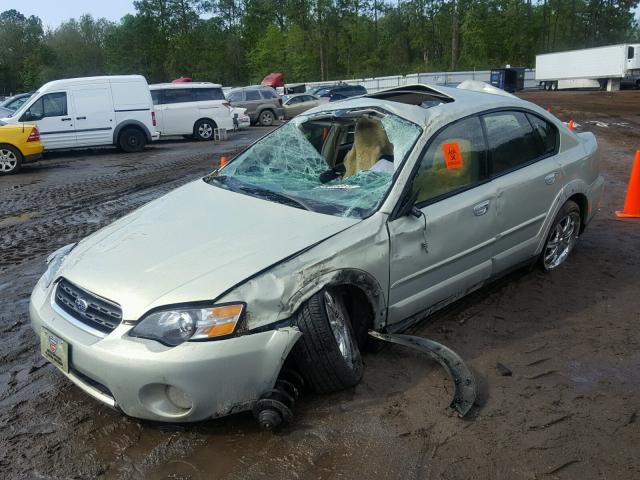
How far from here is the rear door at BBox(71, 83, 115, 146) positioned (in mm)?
14875

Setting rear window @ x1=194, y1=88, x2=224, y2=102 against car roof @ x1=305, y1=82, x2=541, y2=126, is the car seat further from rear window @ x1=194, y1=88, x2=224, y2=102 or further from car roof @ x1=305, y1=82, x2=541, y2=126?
rear window @ x1=194, y1=88, x2=224, y2=102

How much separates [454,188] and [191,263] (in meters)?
1.82

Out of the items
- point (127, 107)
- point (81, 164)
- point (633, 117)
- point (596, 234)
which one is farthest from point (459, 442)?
point (633, 117)

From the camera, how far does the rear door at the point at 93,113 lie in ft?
48.8

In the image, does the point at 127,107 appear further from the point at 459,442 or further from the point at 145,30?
the point at 145,30

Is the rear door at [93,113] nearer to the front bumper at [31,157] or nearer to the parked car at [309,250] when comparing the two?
the front bumper at [31,157]

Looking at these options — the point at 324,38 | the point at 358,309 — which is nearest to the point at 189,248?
the point at 358,309

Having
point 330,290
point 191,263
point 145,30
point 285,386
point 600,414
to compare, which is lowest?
point 600,414

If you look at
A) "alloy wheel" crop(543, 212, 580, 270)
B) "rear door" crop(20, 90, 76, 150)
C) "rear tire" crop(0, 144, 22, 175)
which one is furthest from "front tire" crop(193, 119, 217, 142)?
"alloy wheel" crop(543, 212, 580, 270)

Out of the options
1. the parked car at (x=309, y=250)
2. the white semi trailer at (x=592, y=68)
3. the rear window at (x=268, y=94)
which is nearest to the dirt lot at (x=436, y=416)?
the parked car at (x=309, y=250)

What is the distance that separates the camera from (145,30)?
246ft

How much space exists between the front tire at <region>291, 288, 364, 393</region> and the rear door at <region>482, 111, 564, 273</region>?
1500 mm

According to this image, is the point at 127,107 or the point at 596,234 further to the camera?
the point at 127,107

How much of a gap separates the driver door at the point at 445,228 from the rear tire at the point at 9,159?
11183mm
